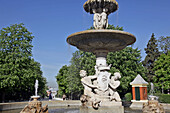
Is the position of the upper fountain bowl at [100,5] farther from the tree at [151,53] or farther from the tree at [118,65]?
the tree at [151,53]

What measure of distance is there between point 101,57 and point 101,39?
4.35 ft

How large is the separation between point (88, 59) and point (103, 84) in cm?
1409

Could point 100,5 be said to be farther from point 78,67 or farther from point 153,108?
point 78,67

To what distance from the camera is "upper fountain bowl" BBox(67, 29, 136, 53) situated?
8.34 meters

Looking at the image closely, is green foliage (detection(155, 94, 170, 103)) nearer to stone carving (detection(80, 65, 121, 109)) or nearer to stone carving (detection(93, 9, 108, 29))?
stone carving (detection(80, 65, 121, 109))

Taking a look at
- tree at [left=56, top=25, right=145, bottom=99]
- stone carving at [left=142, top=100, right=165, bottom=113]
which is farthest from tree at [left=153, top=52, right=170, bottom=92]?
stone carving at [left=142, top=100, right=165, bottom=113]

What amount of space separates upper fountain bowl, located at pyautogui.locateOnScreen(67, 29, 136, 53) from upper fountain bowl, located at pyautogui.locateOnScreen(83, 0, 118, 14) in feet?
7.64

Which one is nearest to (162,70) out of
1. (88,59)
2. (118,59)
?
(118,59)

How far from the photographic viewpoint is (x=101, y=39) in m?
8.73

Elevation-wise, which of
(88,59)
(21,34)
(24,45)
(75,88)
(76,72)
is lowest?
(75,88)

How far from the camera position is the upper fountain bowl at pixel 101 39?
8.34 m

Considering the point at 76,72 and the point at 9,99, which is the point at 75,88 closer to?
the point at 76,72

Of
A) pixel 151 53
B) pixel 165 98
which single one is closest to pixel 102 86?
pixel 165 98

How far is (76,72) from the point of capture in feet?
81.5
